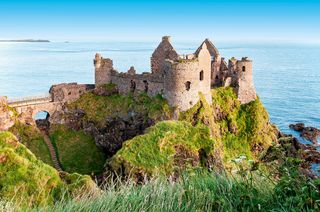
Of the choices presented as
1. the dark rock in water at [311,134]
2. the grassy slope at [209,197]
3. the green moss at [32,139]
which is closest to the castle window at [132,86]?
the green moss at [32,139]

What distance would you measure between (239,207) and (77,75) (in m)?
111

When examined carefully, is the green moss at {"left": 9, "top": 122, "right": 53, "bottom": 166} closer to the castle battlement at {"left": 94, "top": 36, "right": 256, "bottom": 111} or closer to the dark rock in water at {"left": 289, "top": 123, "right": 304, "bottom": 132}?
the castle battlement at {"left": 94, "top": 36, "right": 256, "bottom": 111}

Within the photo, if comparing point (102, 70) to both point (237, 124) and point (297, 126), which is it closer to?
point (237, 124)

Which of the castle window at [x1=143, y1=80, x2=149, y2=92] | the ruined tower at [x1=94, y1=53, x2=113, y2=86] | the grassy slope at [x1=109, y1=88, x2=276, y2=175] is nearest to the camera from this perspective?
the grassy slope at [x1=109, y1=88, x2=276, y2=175]

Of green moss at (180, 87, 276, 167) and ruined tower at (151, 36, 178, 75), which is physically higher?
ruined tower at (151, 36, 178, 75)

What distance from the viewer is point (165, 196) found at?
8.84 metres

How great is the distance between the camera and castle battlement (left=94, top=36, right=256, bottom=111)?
126ft

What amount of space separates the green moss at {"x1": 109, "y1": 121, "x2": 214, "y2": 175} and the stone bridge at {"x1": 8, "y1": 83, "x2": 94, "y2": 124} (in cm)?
1471

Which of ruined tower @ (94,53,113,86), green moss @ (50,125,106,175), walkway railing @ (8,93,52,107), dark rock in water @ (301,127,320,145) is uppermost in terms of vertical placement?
ruined tower @ (94,53,113,86)

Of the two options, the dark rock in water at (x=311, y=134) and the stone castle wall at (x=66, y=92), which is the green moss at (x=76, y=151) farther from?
the dark rock in water at (x=311, y=134)

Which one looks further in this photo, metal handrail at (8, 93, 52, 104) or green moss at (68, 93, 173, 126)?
metal handrail at (8, 93, 52, 104)

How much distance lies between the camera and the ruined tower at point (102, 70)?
148 ft

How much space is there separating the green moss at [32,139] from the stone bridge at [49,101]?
85 cm

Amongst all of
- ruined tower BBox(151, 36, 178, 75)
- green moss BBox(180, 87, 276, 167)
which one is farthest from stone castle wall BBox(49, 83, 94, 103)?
green moss BBox(180, 87, 276, 167)
